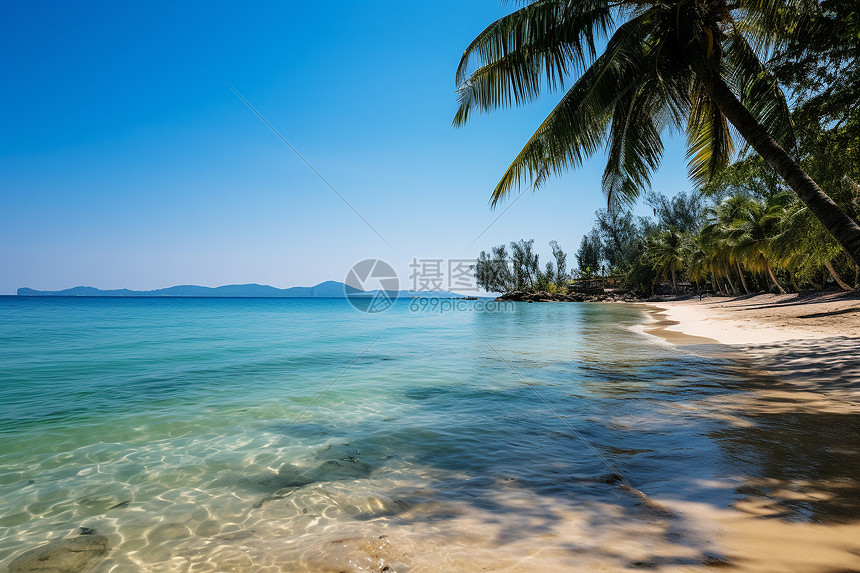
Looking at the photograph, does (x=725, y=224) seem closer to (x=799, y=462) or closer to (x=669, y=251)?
(x=669, y=251)

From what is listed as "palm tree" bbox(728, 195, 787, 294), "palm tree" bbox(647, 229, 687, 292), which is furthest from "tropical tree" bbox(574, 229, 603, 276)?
"palm tree" bbox(728, 195, 787, 294)

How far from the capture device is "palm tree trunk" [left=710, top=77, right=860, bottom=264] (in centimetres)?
612

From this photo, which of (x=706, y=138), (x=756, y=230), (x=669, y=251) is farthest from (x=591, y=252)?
(x=706, y=138)

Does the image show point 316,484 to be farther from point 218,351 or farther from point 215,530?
point 218,351

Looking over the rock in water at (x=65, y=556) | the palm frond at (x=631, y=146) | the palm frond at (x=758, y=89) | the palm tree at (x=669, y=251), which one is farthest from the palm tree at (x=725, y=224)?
the rock in water at (x=65, y=556)

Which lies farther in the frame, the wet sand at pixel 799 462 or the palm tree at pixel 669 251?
the palm tree at pixel 669 251

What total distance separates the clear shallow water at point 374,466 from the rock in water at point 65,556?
11cm

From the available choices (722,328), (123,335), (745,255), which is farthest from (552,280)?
(123,335)

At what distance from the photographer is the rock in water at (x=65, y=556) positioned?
2.75m

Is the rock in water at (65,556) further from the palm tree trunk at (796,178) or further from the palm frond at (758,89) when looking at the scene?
the palm frond at (758,89)

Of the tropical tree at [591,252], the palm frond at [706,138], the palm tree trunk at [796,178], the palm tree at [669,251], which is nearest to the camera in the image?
the palm tree trunk at [796,178]

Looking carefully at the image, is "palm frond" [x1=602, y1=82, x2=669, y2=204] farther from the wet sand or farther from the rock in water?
the rock in water

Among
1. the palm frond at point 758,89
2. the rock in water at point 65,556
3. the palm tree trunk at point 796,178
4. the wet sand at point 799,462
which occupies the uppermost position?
the palm frond at point 758,89

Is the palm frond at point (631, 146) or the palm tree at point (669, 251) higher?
the palm tree at point (669, 251)
